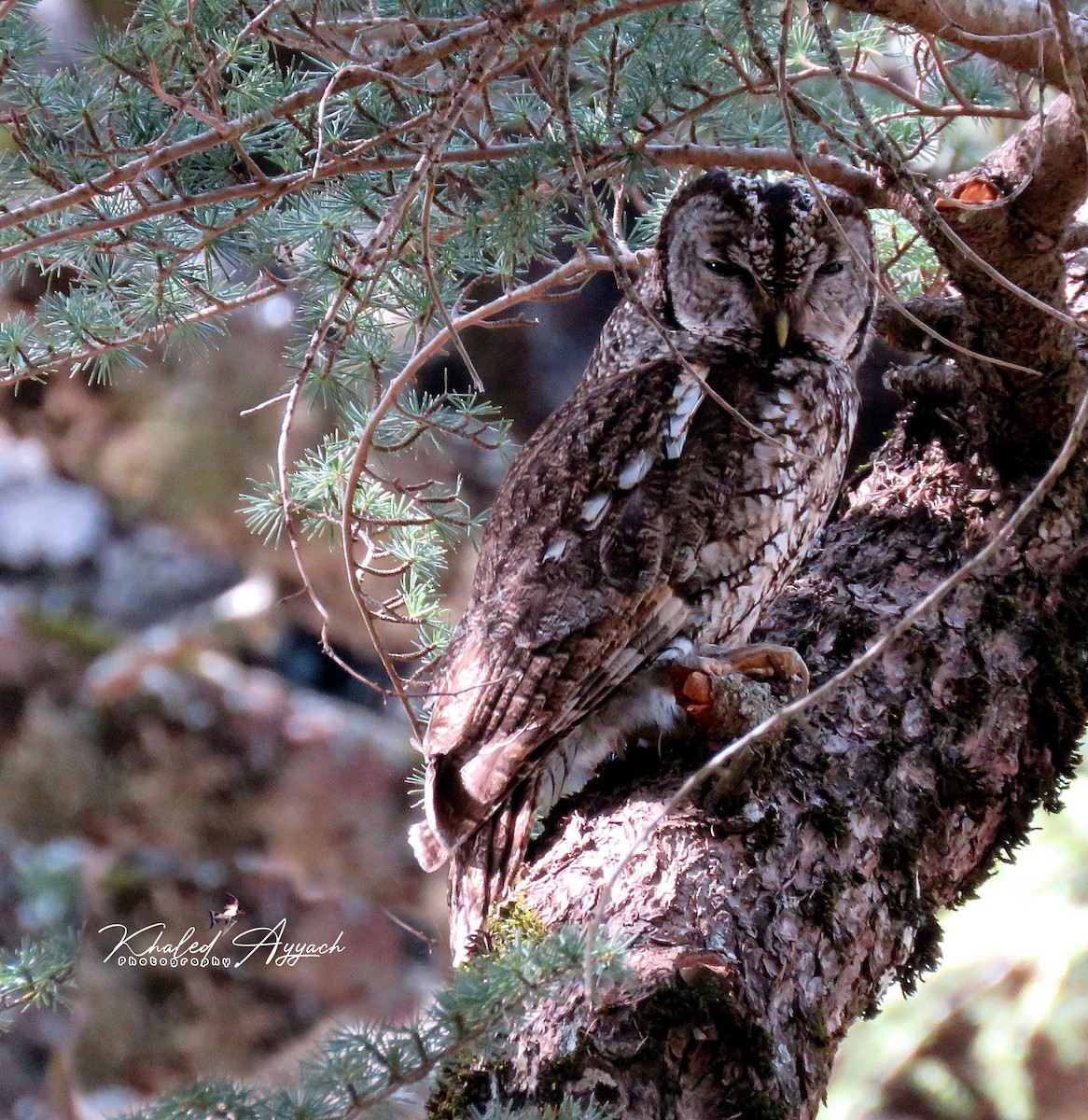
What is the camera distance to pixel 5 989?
4.25 feet

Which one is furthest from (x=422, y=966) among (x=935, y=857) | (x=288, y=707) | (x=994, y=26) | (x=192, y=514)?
(x=994, y=26)

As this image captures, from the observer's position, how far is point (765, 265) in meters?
2.05

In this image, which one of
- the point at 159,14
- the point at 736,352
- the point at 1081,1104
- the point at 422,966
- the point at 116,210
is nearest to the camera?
the point at 159,14

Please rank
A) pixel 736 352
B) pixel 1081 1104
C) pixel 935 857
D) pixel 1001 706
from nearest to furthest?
pixel 935 857
pixel 1001 706
pixel 736 352
pixel 1081 1104

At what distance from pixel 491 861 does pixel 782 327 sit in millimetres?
1116

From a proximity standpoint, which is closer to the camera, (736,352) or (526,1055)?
(526,1055)

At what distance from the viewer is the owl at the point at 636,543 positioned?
1.81m

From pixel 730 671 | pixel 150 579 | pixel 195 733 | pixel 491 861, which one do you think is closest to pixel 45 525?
pixel 150 579

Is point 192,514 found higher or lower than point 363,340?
higher

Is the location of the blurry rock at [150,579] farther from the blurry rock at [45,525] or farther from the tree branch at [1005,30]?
the tree branch at [1005,30]

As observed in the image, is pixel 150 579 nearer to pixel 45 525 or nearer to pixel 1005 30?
pixel 45 525

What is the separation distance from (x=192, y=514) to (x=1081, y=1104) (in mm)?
4725

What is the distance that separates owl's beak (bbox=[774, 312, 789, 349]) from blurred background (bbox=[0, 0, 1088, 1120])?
8.82ft

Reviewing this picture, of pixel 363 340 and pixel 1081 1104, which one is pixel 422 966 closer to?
pixel 1081 1104
